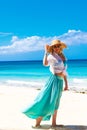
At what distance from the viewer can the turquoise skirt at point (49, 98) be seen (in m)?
7.19

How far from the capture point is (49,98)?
7.25m

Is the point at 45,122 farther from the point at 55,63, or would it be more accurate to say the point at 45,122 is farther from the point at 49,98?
the point at 55,63

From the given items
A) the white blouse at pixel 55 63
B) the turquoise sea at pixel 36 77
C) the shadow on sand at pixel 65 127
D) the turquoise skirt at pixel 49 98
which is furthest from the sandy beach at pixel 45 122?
the turquoise sea at pixel 36 77

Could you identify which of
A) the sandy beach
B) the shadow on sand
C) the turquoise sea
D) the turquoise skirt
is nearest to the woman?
the turquoise skirt

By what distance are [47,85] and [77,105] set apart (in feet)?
11.6

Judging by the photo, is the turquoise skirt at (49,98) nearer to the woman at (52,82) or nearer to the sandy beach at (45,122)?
the woman at (52,82)

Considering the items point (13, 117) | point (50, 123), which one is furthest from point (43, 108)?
point (13, 117)

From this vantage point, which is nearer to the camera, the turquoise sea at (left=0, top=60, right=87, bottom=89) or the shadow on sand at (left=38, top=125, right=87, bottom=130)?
the shadow on sand at (left=38, top=125, right=87, bottom=130)

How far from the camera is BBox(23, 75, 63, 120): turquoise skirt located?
283 inches

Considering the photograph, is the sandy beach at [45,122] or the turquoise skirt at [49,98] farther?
the sandy beach at [45,122]

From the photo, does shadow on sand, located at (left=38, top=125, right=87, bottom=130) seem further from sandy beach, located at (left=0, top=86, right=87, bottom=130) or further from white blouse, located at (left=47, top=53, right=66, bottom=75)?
white blouse, located at (left=47, top=53, right=66, bottom=75)

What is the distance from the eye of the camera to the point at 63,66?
285 inches

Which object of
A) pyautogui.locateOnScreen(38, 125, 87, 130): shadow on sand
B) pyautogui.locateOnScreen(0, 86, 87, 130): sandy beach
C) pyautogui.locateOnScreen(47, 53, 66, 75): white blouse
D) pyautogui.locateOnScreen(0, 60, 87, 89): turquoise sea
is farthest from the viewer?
pyautogui.locateOnScreen(0, 60, 87, 89): turquoise sea

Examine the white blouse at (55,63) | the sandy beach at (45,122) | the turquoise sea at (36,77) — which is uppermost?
the white blouse at (55,63)
